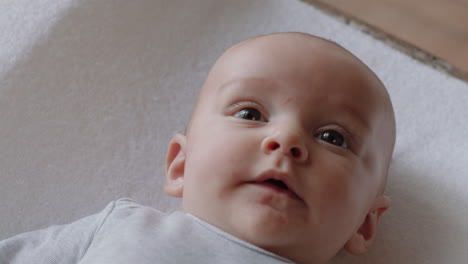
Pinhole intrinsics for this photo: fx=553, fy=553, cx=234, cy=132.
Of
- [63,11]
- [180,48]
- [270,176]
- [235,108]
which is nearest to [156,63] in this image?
[180,48]

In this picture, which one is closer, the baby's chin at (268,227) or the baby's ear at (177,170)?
the baby's chin at (268,227)

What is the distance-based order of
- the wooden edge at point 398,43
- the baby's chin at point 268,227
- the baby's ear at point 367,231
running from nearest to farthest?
the baby's chin at point 268,227
the baby's ear at point 367,231
the wooden edge at point 398,43

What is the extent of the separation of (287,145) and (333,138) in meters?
0.12

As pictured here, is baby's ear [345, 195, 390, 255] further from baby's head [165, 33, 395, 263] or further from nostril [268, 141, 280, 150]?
nostril [268, 141, 280, 150]

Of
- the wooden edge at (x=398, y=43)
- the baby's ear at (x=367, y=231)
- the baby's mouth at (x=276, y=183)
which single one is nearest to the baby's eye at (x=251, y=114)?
the baby's mouth at (x=276, y=183)

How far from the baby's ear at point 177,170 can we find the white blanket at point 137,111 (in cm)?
11

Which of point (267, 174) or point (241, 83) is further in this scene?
point (241, 83)

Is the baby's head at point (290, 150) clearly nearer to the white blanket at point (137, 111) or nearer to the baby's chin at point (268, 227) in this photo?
the baby's chin at point (268, 227)

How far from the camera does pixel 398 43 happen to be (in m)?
1.27

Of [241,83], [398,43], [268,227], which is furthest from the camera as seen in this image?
[398,43]

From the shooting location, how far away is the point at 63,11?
1.13 metres

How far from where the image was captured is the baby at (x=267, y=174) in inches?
30.8

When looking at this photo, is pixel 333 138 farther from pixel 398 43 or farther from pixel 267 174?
pixel 398 43

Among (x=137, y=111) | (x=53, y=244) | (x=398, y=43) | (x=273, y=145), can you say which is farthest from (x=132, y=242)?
(x=398, y=43)
